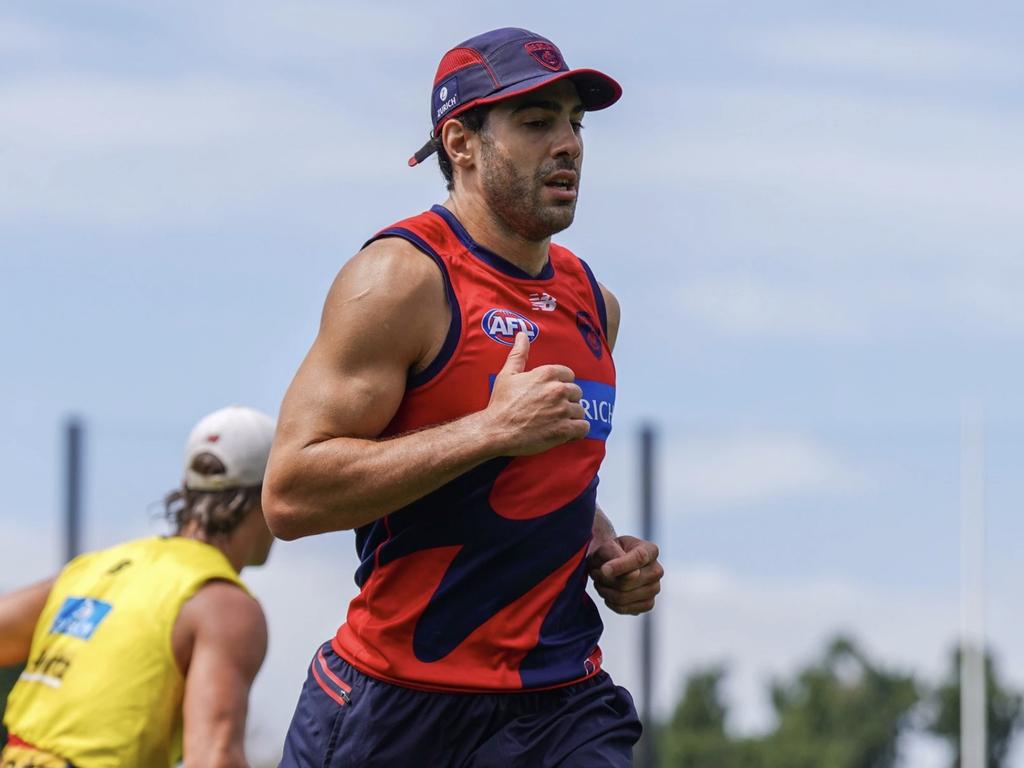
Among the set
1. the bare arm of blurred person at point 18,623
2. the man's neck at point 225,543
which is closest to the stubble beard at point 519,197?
the man's neck at point 225,543

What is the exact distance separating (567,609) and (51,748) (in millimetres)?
1649

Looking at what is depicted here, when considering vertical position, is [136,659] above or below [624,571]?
below

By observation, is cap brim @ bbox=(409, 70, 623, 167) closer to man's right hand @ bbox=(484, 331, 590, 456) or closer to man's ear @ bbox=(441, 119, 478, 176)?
man's ear @ bbox=(441, 119, 478, 176)

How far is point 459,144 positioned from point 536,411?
0.83 m

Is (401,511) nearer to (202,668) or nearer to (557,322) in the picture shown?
(557,322)

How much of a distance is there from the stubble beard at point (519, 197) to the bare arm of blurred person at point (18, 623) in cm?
193

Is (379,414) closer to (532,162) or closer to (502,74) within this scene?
(532,162)

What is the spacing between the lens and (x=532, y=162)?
373 centimetres

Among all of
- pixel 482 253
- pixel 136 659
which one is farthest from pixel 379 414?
pixel 136 659

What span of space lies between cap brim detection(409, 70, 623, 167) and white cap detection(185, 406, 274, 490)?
132 centimetres

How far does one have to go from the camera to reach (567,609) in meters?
3.72

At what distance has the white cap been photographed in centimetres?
494

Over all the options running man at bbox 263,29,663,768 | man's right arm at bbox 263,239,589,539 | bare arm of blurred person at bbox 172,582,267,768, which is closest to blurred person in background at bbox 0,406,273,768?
bare arm of blurred person at bbox 172,582,267,768

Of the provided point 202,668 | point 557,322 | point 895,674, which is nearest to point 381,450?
point 557,322
